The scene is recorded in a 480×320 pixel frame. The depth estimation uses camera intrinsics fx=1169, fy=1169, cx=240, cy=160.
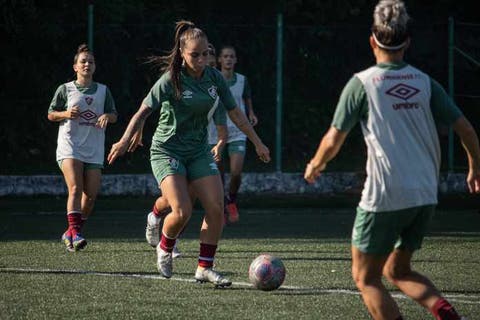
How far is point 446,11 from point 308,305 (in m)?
14.7

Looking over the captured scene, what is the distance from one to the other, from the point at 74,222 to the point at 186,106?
3.15 metres

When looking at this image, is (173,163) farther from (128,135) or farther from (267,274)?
(267,274)

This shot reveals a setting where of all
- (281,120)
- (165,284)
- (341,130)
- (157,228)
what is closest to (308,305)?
(165,284)

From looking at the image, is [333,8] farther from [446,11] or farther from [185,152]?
[185,152]

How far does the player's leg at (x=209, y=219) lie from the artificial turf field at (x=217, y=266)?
0.47ft

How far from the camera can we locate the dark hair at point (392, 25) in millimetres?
6387

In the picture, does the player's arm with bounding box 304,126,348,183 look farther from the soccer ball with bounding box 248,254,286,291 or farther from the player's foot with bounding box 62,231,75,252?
the player's foot with bounding box 62,231,75,252

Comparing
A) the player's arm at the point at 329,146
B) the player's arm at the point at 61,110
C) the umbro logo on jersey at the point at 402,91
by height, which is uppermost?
the umbro logo on jersey at the point at 402,91

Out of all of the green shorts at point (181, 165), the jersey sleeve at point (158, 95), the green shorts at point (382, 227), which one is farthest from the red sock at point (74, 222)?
the green shorts at point (382, 227)

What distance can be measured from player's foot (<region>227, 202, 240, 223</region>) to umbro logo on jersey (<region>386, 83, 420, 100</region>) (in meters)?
8.33

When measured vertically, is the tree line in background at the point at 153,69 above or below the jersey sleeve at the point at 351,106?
below

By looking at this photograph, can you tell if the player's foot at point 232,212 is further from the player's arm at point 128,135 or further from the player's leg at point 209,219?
the player's arm at point 128,135

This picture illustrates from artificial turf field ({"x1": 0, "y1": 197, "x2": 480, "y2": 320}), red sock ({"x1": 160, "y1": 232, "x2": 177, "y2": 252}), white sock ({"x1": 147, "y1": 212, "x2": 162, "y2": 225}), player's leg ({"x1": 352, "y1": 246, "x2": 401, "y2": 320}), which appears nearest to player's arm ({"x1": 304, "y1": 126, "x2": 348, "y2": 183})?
player's leg ({"x1": 352, "y1": 246, "x2": 401, "y2": 320})

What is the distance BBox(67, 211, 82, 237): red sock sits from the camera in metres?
11.9
